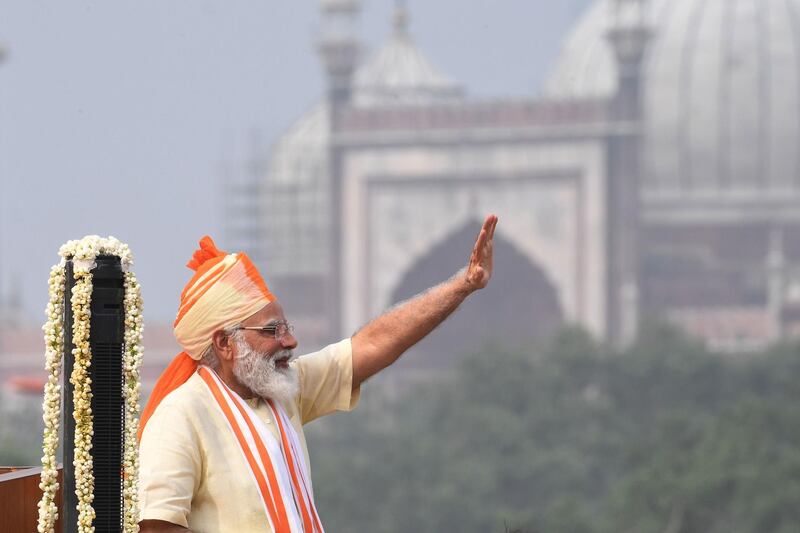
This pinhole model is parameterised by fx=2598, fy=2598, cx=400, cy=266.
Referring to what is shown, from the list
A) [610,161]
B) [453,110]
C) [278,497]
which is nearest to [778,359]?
[610,161]

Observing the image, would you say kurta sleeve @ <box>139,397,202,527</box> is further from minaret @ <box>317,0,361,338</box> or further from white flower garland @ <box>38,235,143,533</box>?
minaret @ <box>317,0,361,338</box>

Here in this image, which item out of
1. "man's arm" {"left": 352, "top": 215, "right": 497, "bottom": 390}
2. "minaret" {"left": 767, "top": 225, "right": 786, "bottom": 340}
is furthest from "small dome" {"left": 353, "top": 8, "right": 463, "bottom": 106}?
"man's arm" {"left": 352, "top": 215, "right": 497, "bottom": 390}

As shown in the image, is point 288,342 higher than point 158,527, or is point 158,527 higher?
point 288,342

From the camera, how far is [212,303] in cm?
374

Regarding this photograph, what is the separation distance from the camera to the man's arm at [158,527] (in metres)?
3.50

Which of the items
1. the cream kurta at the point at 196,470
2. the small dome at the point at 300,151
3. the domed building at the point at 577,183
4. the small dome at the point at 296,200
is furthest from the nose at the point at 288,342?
the small dome at the point at 300,151

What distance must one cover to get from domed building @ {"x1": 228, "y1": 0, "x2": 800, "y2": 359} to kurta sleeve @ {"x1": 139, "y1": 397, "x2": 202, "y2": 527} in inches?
1772

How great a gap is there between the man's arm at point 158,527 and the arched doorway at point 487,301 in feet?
143

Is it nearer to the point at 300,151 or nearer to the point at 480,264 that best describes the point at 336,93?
the point at 300,151

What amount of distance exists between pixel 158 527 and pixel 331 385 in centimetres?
52

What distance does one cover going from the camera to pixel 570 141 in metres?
49.7

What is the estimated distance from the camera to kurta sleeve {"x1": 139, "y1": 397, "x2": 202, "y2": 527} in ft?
11.6

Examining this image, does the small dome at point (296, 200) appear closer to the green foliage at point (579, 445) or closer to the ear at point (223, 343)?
the green foliage at point (579, 445)

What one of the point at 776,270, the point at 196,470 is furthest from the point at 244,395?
the point at 776,270
